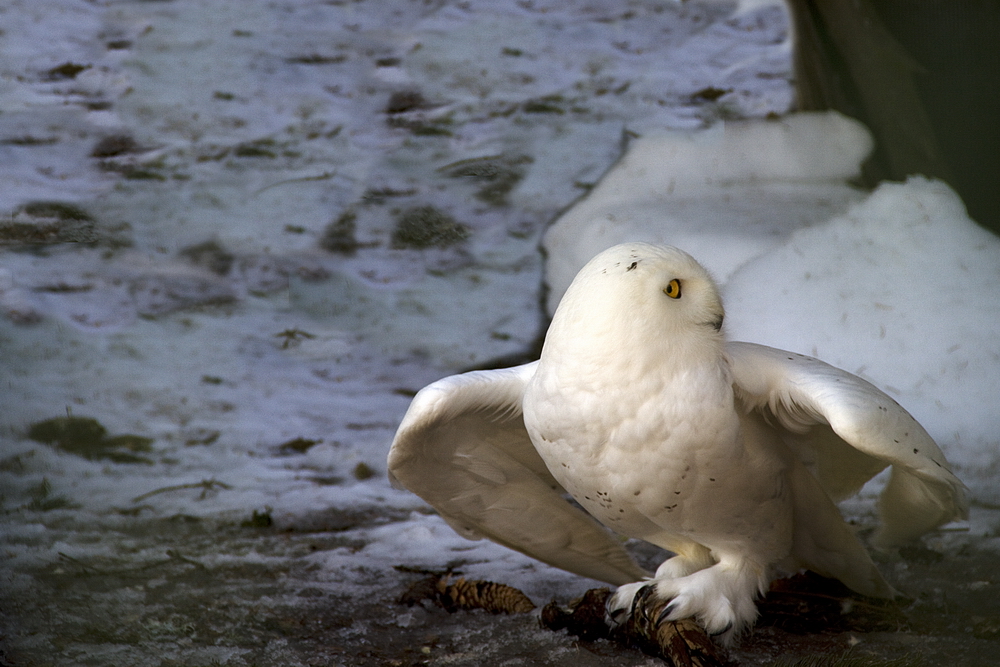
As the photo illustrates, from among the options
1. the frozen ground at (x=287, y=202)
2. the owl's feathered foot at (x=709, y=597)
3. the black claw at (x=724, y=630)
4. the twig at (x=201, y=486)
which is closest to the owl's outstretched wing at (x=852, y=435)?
the owl's feathered foot at (x=709, y=597)

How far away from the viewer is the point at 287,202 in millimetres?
4223

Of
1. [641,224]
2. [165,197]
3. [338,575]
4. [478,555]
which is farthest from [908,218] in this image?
[165,197]

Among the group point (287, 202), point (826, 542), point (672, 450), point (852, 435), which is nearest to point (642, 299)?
point (672, 450)

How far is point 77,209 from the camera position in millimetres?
A: 4031

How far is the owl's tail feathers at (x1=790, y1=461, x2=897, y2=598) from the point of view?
1967 millimetres

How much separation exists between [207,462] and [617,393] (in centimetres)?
226

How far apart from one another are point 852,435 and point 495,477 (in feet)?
2.95

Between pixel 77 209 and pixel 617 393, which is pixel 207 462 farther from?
pixel 617 393

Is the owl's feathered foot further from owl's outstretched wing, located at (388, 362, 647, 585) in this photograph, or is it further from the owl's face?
the owl's face

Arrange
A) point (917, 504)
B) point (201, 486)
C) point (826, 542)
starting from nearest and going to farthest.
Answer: point (917, 504), point (826, 542), point (201, 486)

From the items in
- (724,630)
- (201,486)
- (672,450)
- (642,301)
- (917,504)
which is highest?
(642,301)

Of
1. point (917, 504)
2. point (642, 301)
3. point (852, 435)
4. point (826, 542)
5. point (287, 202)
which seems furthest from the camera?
point (287, 202)

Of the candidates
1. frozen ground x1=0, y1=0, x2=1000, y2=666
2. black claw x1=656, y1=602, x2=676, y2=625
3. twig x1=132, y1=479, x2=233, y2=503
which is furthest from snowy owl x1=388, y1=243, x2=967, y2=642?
twig x1=132, y1=479, x2=233, y2=503

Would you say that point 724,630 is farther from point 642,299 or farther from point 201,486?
point 201,486
